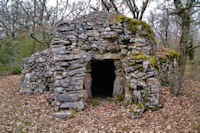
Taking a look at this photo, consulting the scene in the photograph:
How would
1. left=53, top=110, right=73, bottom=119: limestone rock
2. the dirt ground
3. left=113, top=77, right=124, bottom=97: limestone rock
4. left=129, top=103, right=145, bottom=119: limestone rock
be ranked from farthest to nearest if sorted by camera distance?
1. left=113, top=77, right=124, bottom=97: limestone rock
2. left=53, top=110, right=73, bottom=119: limestone rock
3. left=129, top=103, right=145, bottom=119: limestone rock
4. the dirt ground

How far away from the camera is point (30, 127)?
182 inches

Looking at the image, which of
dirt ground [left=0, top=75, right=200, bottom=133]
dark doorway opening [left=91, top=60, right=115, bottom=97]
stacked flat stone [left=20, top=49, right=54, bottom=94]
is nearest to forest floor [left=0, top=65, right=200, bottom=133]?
dirt ground [left=0, top=75, right=200, bottom=133]

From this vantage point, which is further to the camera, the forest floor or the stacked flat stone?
the stacked flat stone

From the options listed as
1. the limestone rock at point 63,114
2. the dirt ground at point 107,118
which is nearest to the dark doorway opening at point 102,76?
the dirt ground at point 107,118

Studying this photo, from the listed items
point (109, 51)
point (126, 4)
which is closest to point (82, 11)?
point (126, 4)

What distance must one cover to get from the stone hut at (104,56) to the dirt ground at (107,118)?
0.50m

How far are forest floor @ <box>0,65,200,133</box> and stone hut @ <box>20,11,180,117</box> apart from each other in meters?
0.50

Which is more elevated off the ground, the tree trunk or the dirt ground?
the tree trunk

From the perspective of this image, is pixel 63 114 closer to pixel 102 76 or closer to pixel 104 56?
pixel 104 56

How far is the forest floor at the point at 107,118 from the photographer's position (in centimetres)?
425

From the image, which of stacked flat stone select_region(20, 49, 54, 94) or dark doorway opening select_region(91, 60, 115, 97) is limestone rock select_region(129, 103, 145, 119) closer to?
dark doorway opening select_region(91, 60, 115, 97)

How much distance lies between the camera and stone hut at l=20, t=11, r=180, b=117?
5.20m

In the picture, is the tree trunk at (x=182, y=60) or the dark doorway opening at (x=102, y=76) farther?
the dark doorway opening at (x=102, y=76)

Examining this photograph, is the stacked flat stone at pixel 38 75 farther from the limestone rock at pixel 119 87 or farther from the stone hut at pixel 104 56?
the limestone rock at pixel 119 87
